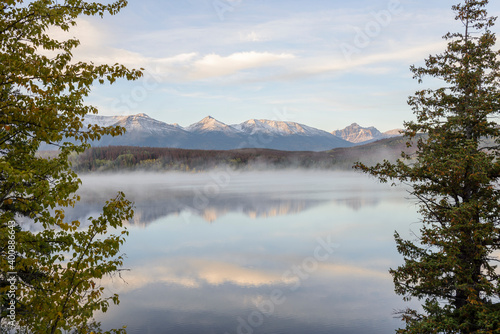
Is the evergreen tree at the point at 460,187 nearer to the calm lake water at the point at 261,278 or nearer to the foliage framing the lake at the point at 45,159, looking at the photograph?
the calm lake water at the point at 261,278

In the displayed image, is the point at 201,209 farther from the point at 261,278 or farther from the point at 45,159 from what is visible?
the point at 45,159

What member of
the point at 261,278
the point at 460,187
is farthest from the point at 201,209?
the point at 460,187

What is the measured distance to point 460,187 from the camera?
12711mm

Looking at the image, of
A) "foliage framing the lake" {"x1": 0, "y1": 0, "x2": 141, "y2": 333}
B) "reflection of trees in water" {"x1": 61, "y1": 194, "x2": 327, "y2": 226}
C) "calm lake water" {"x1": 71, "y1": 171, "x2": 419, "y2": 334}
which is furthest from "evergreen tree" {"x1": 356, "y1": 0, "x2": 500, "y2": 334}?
"reflection of trees in water" {"x1": 61, "y1": 194, "x2": 327, "y2": 226}

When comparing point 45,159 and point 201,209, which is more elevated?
point 45,159

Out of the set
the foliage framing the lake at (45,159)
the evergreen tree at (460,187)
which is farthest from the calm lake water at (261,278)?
the foliage framing the lake at (45,159)

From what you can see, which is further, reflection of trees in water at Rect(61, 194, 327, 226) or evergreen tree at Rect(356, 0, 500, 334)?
reflection of trees in water at Rect(61, 194, 327, 226)

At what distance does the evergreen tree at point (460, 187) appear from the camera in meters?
11.0

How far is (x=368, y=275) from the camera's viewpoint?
3128 cm

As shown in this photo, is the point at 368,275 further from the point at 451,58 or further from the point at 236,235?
the point at 236,235

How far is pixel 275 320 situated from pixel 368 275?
41.5 ft

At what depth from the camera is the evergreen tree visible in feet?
36.1

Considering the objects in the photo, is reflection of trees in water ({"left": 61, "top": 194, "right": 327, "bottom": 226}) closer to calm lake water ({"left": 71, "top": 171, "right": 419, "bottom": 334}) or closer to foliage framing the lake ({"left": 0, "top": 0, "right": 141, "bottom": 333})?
calm lake water ({"left": 71, "top": 171, "right": 419, "bottom": 334})

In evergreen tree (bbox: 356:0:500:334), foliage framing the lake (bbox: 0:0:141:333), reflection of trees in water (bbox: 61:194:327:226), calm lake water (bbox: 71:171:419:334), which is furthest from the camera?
reflection of trees in water (bbox: 61:194:327:226)
